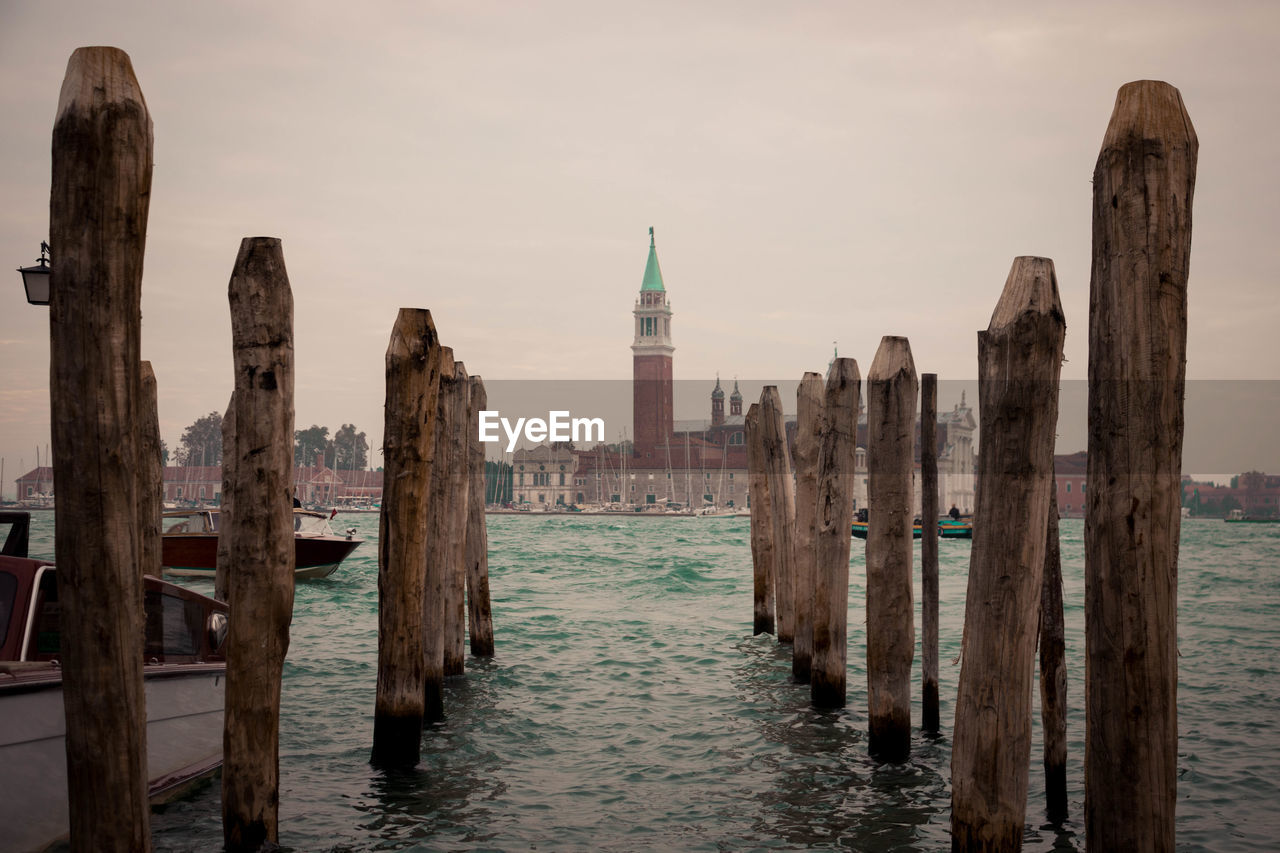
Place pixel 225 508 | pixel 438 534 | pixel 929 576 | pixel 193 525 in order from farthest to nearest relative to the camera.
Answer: pixel 193 525
pixel 225 508
pixel 438 534
pixel 929 576

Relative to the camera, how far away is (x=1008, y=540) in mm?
3453

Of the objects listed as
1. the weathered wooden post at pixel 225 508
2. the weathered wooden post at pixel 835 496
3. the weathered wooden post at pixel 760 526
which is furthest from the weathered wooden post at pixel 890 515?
the weathered wooden post at pixel 225 508

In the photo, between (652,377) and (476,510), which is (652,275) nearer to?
(652,377)

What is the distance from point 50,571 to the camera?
4449mm

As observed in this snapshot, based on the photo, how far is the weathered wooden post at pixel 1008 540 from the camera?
346 cm

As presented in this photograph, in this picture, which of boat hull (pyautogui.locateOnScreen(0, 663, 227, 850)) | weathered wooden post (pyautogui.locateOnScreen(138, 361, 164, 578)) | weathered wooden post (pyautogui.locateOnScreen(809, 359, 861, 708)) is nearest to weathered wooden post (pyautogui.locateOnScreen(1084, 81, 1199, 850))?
boat hull (pyautogui.locateOnScreen(0, 663, 227, 850))

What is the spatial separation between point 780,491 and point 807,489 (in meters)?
1.61

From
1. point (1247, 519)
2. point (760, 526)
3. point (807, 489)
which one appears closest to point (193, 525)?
point (760, 526)

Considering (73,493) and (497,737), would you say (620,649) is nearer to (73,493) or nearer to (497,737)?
(497,737)

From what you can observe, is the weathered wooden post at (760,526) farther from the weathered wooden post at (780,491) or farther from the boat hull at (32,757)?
the boat hull at (32,757)

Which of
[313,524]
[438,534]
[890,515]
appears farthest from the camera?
[313,524]

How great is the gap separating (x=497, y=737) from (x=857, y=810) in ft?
8.96

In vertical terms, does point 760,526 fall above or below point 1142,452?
below

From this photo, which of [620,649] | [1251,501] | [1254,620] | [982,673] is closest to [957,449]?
[1251,501]
